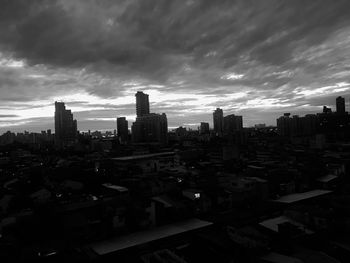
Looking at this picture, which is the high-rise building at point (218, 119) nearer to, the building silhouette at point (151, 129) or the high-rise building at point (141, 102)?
the high-rise building at point (141, 102)

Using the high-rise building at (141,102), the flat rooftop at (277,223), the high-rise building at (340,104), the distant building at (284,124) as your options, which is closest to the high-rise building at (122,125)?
the high-rise building at (141,102)

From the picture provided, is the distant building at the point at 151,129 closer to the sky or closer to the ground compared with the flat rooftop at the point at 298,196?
Answer: closer to the sky

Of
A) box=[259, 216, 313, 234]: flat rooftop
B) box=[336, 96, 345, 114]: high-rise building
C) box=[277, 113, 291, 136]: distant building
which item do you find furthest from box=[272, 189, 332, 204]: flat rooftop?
box=[336, 96, 345, 114]: high-rise building

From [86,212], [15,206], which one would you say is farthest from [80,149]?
[86,212]

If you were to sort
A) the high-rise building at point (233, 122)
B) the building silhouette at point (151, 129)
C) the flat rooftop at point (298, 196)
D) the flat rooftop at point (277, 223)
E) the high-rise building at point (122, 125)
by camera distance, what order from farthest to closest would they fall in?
1. the high-rise building at point (233, 122)
2. the high-rise building at point (122, 125)
3. the building silhouette at point (151, 129)
4. the flat rooftop at point (298, 196)
5. the flat rooftop at point (277, 223)

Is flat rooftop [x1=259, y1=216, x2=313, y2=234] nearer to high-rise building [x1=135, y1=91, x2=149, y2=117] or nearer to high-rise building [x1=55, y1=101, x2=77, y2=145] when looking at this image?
high-rise building [x1=55, y1=101, x2=77, y2=145]

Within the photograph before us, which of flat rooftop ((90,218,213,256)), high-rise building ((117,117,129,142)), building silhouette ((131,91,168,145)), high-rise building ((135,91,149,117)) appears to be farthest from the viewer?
high-rise building ((117,117,129,142))

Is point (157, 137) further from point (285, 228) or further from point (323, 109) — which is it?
point (285, 228)

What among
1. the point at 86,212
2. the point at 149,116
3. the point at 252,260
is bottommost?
the point at 252,260

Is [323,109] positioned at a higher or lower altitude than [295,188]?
higher
